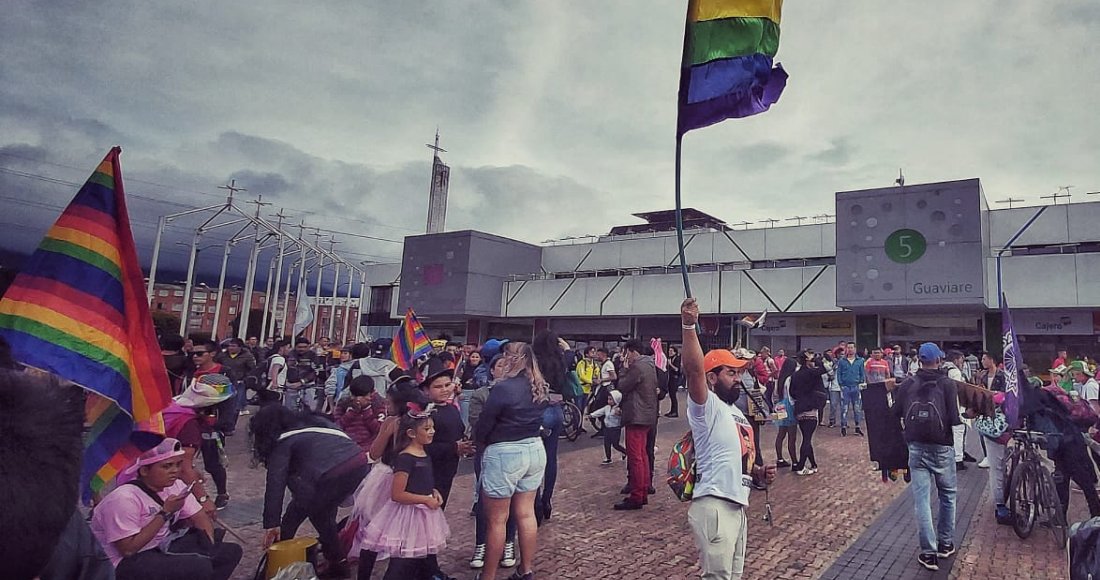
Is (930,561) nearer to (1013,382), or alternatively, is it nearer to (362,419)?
(1013,382)

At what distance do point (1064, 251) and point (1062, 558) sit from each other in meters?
25.1

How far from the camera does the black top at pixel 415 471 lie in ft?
13.0

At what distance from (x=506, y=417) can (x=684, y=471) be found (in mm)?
1344

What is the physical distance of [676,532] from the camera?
621 centimetres

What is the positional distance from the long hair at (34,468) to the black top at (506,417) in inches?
125

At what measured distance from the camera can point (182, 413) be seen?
4797mm

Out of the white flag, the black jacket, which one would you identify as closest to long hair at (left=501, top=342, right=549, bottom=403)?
the black jacket

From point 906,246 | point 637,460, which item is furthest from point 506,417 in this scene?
point 906,246

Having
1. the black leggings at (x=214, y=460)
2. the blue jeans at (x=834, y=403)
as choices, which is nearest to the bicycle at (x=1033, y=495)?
the blue jeans at (x=834, y=403)

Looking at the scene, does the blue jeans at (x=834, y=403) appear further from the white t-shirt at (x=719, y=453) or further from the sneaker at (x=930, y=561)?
the white t-shirt at (x=719, y=453)

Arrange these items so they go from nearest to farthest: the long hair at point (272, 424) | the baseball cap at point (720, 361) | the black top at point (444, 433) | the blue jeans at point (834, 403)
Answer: the baseball cap at point (720, 361) → the long hair at point (272, 424) → the black top at point (444, 433) → the blue jeans at point (834, 403)

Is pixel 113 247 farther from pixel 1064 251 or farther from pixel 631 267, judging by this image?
pixel 631 267

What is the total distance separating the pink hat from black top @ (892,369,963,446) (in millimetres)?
5653

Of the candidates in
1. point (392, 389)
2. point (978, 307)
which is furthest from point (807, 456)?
point (978, 307)
